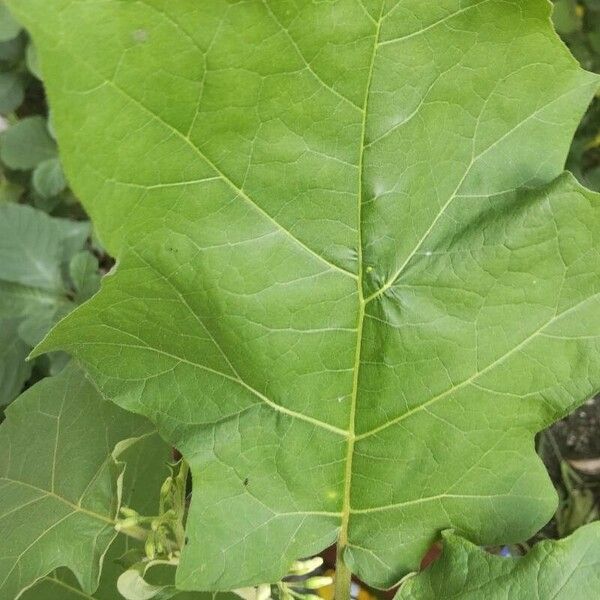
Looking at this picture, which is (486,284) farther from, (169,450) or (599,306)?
(169,450)

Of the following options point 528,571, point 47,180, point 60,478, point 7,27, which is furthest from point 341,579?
point 7,27

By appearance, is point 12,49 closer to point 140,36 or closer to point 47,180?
point 47,180

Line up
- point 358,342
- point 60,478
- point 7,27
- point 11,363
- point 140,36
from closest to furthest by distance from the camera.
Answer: point 140,36, point 358,342, point 60,478, point 11,363, point 7,27

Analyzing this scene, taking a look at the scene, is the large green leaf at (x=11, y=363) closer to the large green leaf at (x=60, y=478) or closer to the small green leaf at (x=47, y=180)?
the small green leaf at (x=47, y=180)

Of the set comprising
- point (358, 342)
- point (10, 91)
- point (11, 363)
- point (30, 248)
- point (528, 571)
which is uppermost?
point (358, 342)

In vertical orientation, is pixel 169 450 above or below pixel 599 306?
below

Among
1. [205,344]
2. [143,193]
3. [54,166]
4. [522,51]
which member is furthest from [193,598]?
[54,166]

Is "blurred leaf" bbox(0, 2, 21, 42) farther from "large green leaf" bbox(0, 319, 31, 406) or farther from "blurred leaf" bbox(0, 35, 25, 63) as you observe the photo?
"large green leaf" bbox(0, 319, 31, 406)
